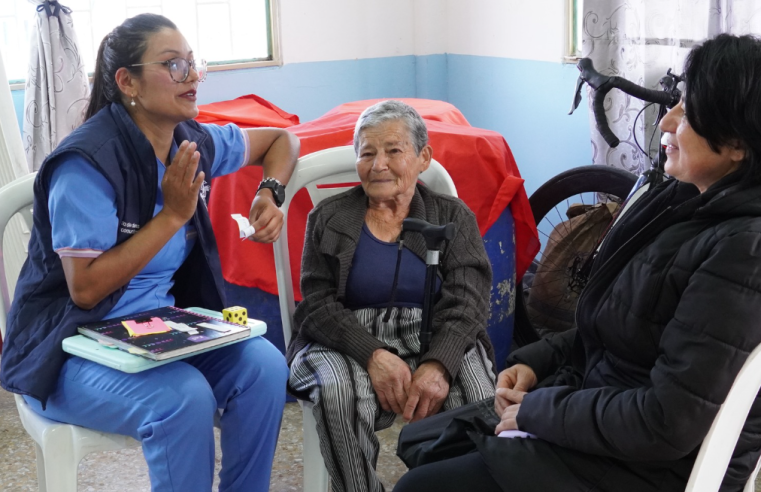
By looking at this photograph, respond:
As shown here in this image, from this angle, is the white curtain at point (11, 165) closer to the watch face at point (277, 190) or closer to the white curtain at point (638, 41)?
the watch face at point (277, 190)

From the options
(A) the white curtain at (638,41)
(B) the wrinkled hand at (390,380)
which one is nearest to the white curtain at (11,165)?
(B) the wrinkled hand at (390,380)

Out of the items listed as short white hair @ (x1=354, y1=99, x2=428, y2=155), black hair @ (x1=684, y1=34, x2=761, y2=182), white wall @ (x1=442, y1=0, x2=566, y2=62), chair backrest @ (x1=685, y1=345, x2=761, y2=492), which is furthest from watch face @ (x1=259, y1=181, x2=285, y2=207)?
white wall @ (x1=442, y1=0, x2=566, y2=62)

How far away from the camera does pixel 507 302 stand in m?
2.78

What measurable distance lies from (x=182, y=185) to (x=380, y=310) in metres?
Result: 0.58

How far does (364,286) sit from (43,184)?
2.47 ft

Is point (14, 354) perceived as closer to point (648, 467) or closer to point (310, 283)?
point (310, 283)

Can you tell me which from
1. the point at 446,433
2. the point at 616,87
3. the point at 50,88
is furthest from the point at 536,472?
the point at 50,88

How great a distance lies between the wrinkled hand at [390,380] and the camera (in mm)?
1820

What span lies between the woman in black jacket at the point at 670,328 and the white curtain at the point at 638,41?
1477 mm

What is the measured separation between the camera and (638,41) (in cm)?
293

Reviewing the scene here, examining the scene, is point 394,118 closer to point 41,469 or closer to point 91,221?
point 91,221

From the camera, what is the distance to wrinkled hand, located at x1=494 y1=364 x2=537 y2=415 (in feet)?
4.97

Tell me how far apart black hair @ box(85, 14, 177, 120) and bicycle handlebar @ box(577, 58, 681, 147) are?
4.67ft

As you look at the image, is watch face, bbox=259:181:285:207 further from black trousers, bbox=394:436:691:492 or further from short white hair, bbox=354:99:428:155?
black trousers, bbox=394:436:691:492
